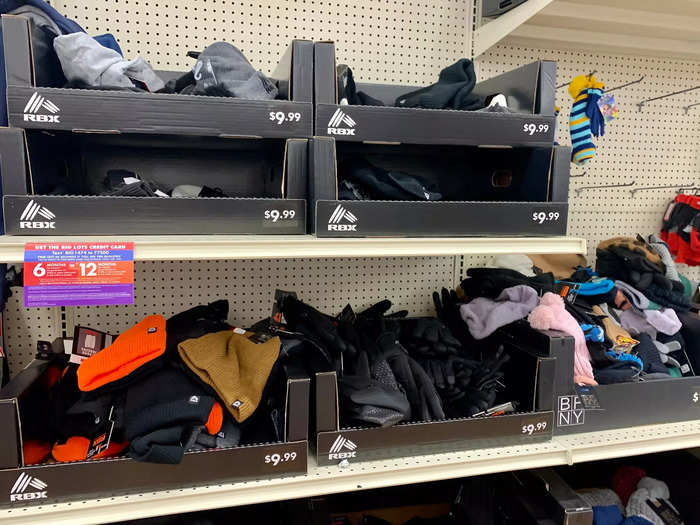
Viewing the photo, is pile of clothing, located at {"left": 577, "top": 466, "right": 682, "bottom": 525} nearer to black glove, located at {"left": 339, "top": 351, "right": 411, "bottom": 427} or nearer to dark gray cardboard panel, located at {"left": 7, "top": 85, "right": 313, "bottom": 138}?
black glove, located at {"left": 339, "top": 351, "right": 411, "bottom": 427}

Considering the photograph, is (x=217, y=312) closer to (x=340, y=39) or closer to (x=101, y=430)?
(x=101, y=430)

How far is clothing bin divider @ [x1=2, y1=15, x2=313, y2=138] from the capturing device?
0.80 metres

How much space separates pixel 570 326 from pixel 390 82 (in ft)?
2.92

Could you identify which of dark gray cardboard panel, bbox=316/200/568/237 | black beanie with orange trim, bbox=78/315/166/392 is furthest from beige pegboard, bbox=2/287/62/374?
dark gray cardboard panel, bbox=316/200/568/237

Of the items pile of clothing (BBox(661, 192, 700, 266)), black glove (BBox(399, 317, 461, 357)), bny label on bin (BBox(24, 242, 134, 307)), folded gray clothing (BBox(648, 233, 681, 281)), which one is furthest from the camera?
pile of clothing (BBox(661, 192, 700, 266))

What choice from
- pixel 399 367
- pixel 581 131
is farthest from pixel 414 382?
pixel 581 131

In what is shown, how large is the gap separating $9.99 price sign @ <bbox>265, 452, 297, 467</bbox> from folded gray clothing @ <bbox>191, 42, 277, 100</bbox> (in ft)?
2.37

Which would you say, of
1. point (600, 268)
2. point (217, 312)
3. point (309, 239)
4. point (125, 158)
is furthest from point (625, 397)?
point (125, 158)

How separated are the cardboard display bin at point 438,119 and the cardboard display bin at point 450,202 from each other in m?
0.06

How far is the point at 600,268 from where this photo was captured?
1533mm

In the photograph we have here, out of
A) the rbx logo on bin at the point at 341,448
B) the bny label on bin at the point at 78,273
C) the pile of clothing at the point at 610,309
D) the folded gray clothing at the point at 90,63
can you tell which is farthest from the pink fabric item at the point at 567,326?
the folded gray clothing at the point at 90,63

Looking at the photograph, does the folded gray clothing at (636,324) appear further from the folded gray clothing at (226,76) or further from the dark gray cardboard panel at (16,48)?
the dark gray cardboard panel at (16,48)

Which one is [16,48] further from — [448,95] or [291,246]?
[448,95]

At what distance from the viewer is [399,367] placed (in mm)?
1062
